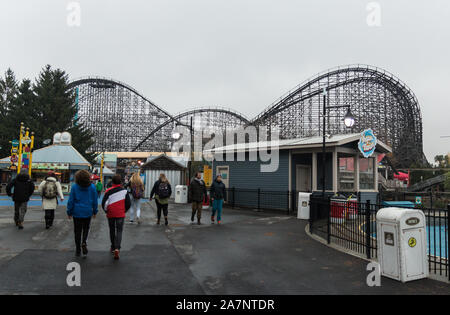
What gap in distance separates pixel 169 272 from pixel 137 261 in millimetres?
910

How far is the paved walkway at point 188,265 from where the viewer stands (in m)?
4.17

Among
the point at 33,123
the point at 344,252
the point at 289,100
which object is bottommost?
the point at 344,252

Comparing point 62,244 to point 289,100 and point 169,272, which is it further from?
point 289,100

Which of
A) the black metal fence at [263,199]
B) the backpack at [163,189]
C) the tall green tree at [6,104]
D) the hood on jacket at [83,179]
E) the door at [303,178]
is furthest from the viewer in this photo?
the tall green tree at [6,104]

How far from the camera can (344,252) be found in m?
6.45

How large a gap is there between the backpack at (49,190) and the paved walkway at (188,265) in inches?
35.9

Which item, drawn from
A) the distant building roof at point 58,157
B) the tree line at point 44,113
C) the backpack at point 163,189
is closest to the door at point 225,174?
the backpack at point 163,189

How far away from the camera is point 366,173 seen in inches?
589

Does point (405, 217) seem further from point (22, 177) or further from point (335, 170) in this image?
point (22, 177)

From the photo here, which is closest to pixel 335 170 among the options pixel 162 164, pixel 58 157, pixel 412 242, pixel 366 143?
pixel 366 143

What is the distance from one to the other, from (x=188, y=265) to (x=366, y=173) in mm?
12225

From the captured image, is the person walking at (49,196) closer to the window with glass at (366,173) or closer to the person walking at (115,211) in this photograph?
the person walking at (115,211)
